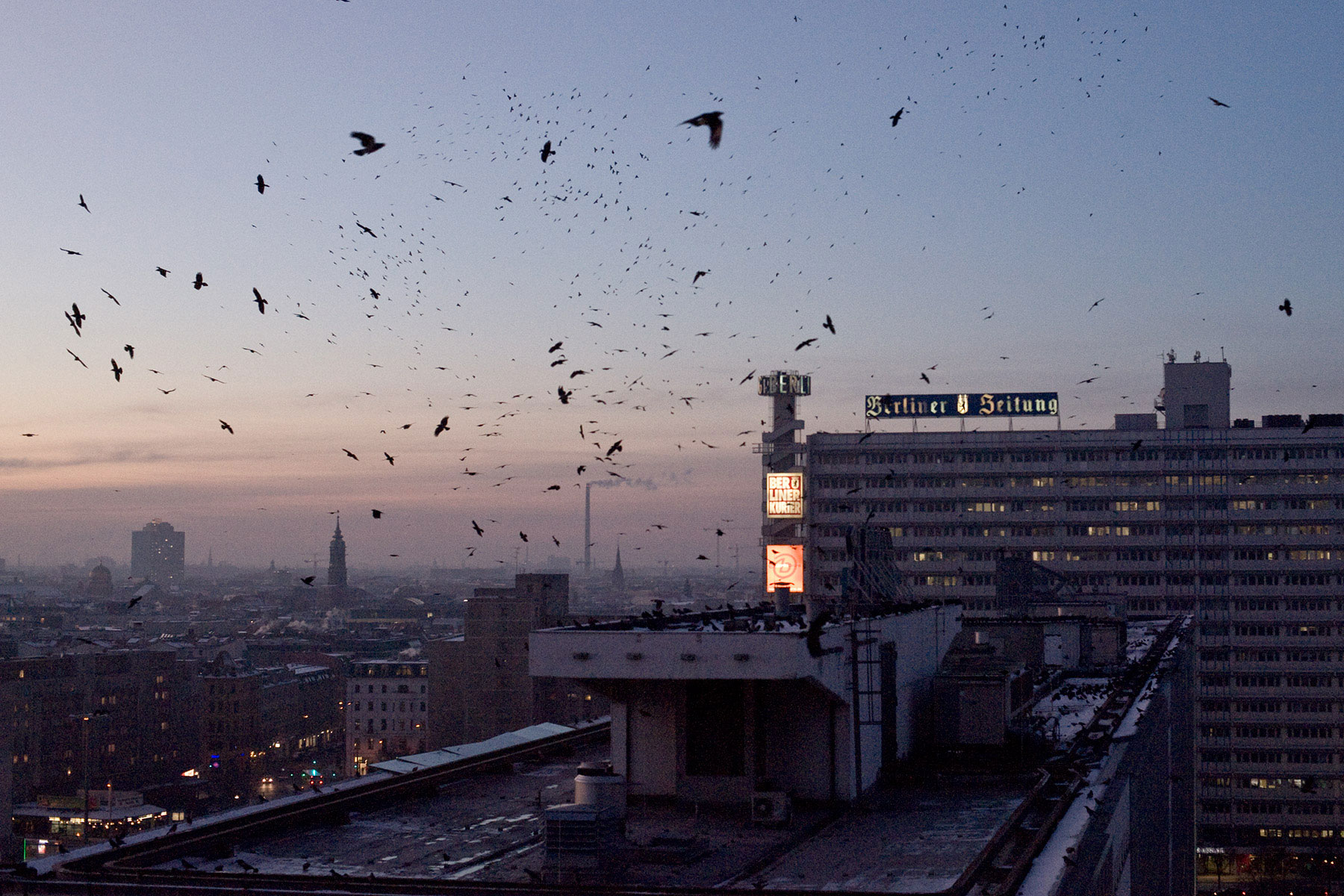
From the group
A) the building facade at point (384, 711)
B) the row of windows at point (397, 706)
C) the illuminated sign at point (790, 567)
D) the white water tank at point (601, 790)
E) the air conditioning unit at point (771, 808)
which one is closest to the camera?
the white water tank at point (601, 790)

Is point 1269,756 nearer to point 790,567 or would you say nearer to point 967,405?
point 967,405

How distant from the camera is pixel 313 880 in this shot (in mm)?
21641

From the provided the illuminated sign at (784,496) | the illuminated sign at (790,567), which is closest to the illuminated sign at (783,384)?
the illuminated sign at (784,496)

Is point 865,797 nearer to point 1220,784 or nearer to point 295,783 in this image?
point 1220,784

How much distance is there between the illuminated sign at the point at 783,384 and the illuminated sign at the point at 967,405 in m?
14.3

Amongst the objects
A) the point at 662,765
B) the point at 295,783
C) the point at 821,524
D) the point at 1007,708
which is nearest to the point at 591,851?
the point at 662,765

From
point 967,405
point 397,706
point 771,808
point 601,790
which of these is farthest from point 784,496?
point 601,790

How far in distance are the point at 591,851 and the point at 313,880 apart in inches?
201

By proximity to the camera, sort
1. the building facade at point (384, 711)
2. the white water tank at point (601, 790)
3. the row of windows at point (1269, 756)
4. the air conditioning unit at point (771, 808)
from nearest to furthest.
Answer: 1. the white water tank at point (601, 790)
2. the air conditioning unit at point (771, 808)
3. the row of windows at point (1269, 756)
4. the building facade at point (384, 711)

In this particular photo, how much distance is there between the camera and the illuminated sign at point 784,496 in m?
149

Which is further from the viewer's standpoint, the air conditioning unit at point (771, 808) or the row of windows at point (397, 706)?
the row of windows at point (397, 706)

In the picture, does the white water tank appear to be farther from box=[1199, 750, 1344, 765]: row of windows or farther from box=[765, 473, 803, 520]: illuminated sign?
box=[1199, 750, 1344, 765]: row of windows

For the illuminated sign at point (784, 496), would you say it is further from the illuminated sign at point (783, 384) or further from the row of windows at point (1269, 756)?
the row of windows at point (1269, 756)

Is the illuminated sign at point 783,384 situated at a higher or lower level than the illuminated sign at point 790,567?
higher
